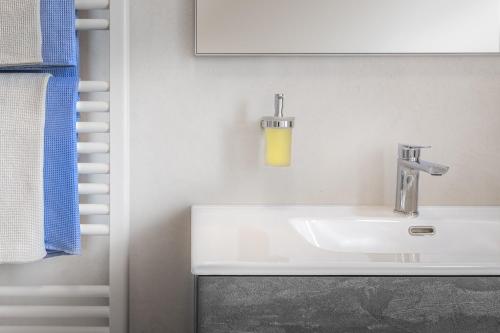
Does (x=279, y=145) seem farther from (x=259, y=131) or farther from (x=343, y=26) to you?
(x=343, y=26)

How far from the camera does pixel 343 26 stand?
1.13 metres

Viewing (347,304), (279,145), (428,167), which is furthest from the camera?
(279,145)

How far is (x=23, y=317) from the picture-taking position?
1.19m

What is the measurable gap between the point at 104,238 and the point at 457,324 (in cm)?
81

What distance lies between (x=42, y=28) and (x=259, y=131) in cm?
52

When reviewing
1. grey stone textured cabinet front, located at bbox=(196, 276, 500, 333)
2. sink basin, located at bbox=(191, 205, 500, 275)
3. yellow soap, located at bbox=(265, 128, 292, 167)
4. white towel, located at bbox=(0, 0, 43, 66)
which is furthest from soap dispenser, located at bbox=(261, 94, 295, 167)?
white towel, located at bbox=(0, 0, 43, 66)

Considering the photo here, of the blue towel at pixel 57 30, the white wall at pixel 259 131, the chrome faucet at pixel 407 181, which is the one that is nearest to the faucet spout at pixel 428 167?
the chrome faucet at pixel 407 181

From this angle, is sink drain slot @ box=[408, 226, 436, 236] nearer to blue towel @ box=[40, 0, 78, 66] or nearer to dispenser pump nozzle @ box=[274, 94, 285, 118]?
dispenser pump nozzle @ box=[274, 94, 285, 118]

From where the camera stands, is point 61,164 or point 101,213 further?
point 101,213

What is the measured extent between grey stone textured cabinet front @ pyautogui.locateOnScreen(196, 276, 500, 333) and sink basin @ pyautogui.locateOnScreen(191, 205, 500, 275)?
0.02 meters

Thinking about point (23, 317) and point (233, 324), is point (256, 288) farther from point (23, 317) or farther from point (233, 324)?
point (23, 317)

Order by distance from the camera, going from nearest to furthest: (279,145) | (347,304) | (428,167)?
(347,304) → (428,167) → (279,145)

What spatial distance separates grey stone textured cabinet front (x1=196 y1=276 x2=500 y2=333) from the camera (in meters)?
0.75

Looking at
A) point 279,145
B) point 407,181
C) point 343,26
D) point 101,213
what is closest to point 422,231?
point 407,181
